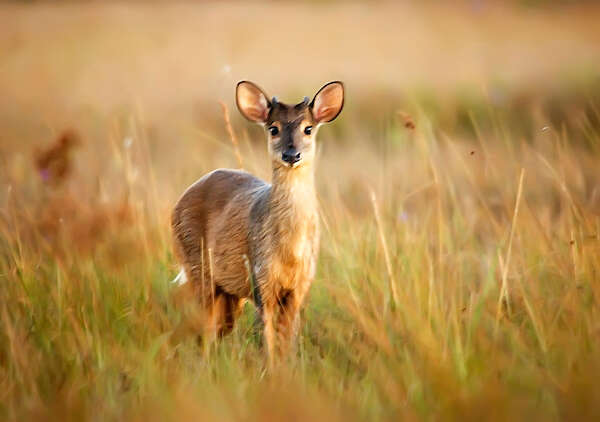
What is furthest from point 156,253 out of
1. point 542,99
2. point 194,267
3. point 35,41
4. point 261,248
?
point 35,41

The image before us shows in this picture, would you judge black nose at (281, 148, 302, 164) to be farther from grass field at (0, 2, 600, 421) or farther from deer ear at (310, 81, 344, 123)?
grass field at (0, 2, 600, 421)

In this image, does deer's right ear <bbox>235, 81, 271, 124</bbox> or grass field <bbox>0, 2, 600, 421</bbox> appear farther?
deer's right ear <bbox>235, 81, 271, 124</bbox>

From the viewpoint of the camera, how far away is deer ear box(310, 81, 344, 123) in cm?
471

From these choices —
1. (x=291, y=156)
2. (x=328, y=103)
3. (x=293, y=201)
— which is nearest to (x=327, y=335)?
(x=293, y=201)

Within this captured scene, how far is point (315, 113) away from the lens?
4.76 m

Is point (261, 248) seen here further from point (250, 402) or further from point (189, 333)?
point (250, 402)

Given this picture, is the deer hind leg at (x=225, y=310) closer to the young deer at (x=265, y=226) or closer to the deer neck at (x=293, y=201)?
the young deer at (x=265, y=226)

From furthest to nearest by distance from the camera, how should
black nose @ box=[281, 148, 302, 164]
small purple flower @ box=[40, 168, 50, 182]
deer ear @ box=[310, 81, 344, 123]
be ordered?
small purple flower @ box=[40, 168, 50, 182] < deer ear @ box=[310, 81, 344, 123] < black nose @ box=[281, 148, 302, 164]

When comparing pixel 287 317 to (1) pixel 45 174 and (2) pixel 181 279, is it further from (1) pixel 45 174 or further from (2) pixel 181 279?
(1) pixel 45 174

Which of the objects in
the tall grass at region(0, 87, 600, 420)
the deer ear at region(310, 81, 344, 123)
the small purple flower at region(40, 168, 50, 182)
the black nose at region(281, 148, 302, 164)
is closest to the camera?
the tall grass at region(0, 87, 600, 420)

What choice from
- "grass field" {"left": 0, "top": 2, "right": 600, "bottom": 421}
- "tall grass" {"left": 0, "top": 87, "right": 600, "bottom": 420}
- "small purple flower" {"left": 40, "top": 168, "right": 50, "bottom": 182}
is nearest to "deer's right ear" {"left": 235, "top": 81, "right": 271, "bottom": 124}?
"grass field" {"left": 0, "top": 2, "right": 600, "bottom": 421}

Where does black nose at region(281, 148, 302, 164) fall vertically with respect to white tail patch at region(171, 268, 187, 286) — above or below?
above

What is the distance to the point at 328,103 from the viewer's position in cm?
476

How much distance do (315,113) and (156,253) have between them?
1468 millimetres
